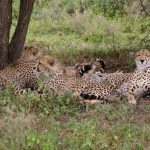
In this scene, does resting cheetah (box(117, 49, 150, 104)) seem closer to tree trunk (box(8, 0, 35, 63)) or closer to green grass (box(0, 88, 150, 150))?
green grass (box(0, 88, 150, 150))

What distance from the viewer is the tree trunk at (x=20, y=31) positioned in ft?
26.5

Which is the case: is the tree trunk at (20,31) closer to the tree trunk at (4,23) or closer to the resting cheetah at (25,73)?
the tree trunk at (4,23)

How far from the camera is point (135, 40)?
11.5m

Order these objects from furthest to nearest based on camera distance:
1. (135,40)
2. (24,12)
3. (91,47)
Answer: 1. (135,40)
2. (91,47)
3. (24,12)

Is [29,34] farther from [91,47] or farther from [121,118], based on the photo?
[121,118]

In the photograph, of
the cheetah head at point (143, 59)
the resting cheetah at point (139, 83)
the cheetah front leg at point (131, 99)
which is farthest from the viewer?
the cheetah head at point (143, 59)

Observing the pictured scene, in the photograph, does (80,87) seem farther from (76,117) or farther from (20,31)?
(20,31)

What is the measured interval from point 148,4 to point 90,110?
19.0ft

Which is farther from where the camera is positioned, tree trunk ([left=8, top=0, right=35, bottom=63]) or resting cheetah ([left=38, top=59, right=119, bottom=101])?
tree trunk ([left=8, top=0, right=35, bottom=63])

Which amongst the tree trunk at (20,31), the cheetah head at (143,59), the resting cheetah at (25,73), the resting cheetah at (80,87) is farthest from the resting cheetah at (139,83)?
the tree trunk at (20,31)

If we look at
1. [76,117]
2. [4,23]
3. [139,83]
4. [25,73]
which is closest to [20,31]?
[4,23]

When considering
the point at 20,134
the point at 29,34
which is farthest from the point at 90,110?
the point at 29,34

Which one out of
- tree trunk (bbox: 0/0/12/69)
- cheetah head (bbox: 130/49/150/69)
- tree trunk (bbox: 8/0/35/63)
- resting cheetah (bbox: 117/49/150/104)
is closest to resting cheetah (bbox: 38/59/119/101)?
resting cheetah (bbox: 117/49/150/104)

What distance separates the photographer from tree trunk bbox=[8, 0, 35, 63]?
8.08 m
